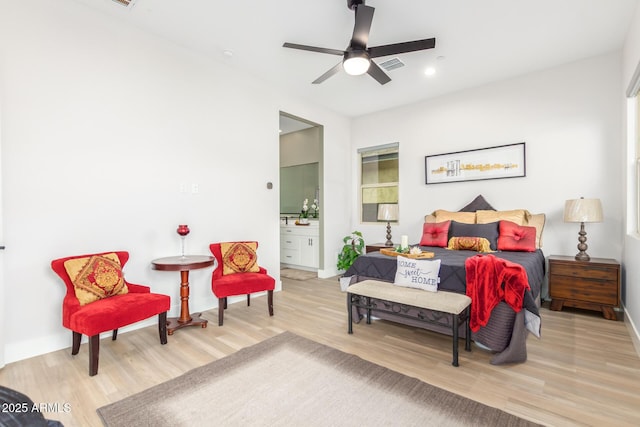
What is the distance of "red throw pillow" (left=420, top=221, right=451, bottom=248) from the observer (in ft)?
13.4

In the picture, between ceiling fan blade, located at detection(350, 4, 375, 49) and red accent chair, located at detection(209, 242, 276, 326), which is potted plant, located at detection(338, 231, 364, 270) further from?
ceiling fan blade, located at detection(350, 4, 375, 49)

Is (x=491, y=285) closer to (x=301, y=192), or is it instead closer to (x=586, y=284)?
(x=586, y=284)

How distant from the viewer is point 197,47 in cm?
341

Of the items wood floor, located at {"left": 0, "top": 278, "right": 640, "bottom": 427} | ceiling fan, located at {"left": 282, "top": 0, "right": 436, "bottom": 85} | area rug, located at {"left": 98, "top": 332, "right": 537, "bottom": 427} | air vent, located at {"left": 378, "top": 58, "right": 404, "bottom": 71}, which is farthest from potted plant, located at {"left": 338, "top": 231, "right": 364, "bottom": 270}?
ceiling fan, located at {"left": 282, "top": 0, "right": 436, "bottom": 85}

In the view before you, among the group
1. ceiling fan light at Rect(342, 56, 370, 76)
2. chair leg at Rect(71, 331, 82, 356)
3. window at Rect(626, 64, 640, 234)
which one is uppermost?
ceiling fan light at Rect(342, 56, 370, 76)

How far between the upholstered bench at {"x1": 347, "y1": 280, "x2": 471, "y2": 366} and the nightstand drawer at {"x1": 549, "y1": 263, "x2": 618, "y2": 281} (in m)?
1.77

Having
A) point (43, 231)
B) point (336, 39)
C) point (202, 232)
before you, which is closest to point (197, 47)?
point (336, 39)

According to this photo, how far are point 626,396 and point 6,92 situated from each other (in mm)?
4669

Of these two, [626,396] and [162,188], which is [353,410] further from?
[162,188]

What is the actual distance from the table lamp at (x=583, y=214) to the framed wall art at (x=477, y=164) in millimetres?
826

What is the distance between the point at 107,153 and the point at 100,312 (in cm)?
145

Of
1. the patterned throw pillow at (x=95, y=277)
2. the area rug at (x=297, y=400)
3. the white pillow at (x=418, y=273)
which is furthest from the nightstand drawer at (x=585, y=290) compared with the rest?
the patterned throw pillow at (x=95, y=277)

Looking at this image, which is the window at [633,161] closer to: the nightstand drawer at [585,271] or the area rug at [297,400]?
the nightstand drawer at [585,271]

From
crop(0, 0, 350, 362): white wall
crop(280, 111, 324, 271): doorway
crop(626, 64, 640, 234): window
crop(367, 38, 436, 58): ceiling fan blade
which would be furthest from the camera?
crop(280, 111, 324, 271): doorway
